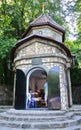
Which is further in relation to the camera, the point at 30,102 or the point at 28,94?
the point at 30,102

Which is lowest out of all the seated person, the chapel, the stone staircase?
the stone staircase

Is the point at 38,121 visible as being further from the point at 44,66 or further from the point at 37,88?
the point at 37,88

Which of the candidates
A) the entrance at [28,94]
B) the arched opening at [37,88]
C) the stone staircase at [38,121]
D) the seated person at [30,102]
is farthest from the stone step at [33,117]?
the arched opening at [37,88]

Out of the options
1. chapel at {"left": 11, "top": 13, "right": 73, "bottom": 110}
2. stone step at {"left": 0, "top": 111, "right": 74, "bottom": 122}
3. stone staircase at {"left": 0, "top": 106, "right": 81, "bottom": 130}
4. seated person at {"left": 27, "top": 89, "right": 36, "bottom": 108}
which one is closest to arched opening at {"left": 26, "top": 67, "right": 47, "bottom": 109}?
seated person at {"left": 27, "top": 89, "right": 36, "bottom": 108}

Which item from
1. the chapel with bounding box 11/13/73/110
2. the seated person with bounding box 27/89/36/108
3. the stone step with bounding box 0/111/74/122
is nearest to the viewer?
the stone step with bounding box 0/111/74/122

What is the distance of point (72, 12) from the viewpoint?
2327 cm

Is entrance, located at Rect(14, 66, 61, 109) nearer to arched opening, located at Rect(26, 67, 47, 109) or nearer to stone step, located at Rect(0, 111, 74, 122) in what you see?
arched opening, located at Rect(26, 67, 47, 109)

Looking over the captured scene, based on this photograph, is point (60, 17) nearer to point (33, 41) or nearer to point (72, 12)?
point (72, 12)

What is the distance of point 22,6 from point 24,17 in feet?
4.24

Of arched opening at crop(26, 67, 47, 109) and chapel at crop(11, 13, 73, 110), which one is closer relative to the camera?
chapel at crop(11, 13, 73, 110)

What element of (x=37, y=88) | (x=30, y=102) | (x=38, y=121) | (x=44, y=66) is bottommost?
(x=38, y=121)

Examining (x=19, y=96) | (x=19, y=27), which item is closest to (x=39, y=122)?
(x=19, y=96)

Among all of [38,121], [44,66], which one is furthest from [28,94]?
[38,121]

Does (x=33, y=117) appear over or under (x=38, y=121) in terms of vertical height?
over
